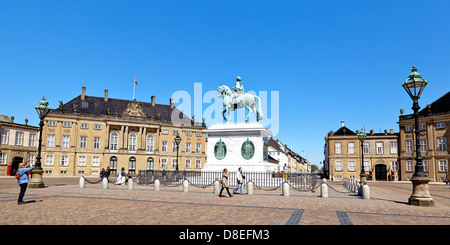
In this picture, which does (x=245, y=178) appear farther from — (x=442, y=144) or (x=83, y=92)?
(x=83, y=92)

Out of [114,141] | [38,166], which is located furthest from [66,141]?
[38,166]

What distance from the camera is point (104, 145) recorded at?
5484 centimetres

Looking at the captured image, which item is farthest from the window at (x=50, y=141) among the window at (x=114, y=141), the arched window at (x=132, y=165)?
the arched window at (x=132, y=165)

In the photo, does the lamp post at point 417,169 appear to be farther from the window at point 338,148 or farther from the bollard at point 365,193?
the window at point 338,148

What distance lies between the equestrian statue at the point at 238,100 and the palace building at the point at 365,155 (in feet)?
115

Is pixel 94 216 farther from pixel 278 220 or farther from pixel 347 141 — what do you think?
pixel 347 141

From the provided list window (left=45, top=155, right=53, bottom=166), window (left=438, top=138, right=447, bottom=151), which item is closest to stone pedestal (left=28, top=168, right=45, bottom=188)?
window (left=45, top=155, right=53, bottom=166)

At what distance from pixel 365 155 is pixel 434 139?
1212 centimetres

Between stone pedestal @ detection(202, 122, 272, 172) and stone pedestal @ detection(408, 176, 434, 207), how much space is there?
914cm

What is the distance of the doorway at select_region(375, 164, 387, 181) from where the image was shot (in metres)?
51.9

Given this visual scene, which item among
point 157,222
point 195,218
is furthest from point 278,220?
point 157,222

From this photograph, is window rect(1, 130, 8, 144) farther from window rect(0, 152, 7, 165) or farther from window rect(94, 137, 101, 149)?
window rect(94, 137, 101, 149)

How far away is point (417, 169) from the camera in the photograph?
42.2 feet

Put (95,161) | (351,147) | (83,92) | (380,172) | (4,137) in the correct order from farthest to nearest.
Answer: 1. (83,92)
2. (351,147)
3. (95,161)
4. (380,172)
5. (4,137)
